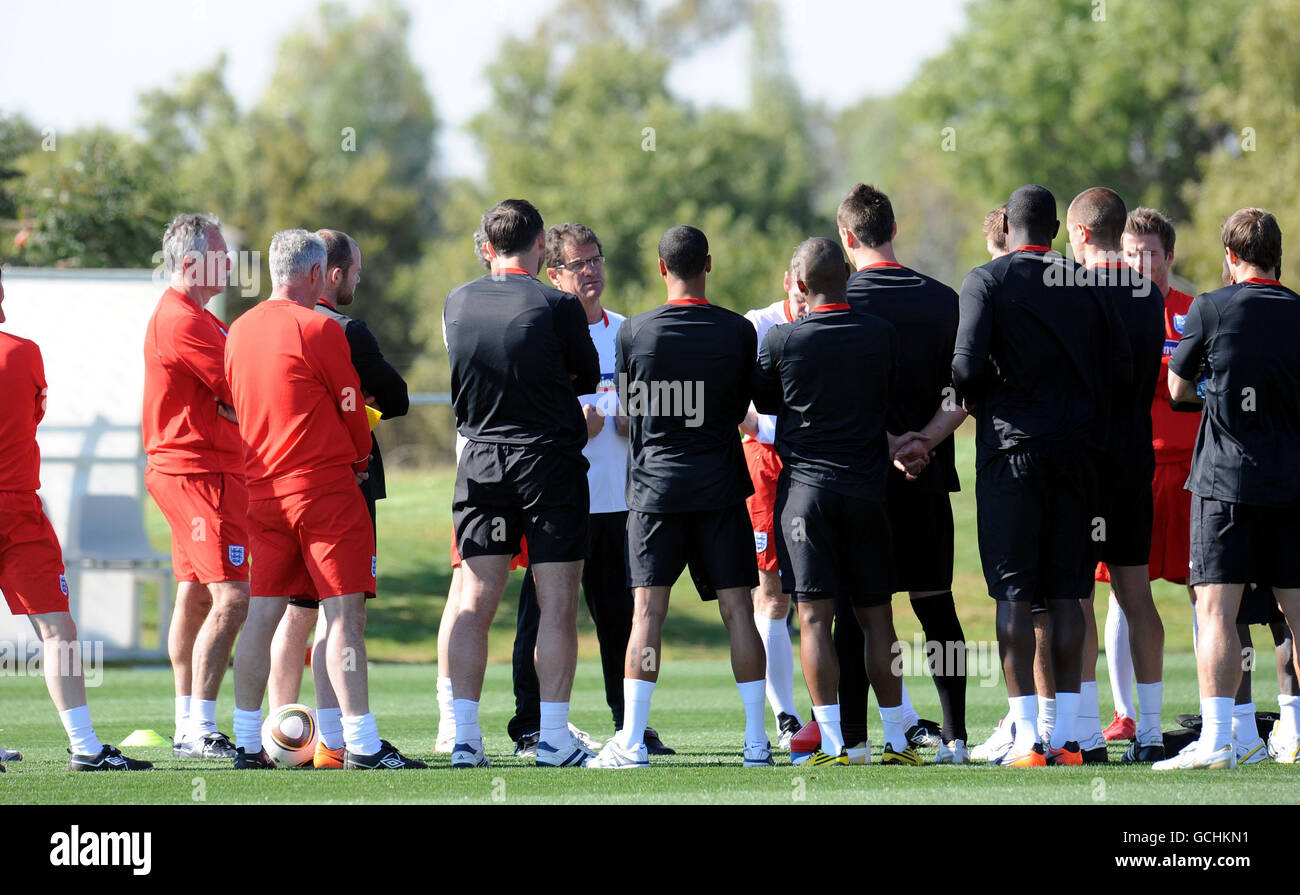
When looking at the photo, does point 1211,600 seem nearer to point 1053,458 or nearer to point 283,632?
point 1053,458

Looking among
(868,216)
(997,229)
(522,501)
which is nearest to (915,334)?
(868,216)

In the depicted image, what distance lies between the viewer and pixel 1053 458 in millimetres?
6949

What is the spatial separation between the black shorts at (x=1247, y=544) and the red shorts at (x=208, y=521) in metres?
4.60

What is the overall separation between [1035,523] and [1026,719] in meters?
0.86

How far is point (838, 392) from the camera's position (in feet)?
22.7

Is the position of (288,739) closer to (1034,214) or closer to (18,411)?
(18,411)

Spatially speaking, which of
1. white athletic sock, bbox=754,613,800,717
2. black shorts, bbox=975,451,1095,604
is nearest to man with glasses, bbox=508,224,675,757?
white athletic sock, bbox=754,613,800,717

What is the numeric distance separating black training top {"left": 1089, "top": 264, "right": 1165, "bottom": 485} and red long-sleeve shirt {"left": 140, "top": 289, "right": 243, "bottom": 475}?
14.1 ft

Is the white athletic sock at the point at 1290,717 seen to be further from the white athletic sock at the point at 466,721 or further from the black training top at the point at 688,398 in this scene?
the white athletic sock at the point at 466,721

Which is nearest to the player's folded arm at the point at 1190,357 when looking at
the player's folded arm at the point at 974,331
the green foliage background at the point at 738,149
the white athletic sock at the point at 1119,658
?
the player's folded arm at the point at 974,331

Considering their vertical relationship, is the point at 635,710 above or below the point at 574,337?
below

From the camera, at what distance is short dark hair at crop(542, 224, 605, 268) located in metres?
8.32
